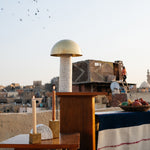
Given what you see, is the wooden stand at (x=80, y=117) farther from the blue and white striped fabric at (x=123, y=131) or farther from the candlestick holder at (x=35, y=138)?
the candlestick holder at (x=35, y=138)

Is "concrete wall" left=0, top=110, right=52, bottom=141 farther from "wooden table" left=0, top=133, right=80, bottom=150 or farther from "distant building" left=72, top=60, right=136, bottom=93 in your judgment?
"distant building" left=72, top=60, right=136, bottom=93

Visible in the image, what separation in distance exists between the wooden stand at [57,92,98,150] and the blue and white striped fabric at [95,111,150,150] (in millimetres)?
443

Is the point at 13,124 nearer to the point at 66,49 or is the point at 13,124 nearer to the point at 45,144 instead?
the point at 66,49

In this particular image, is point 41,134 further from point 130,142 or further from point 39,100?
point 39,100

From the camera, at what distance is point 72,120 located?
10.5 feet

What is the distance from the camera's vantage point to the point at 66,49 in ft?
10.8

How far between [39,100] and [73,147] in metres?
41.4

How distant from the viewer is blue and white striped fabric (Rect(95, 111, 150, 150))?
3646mm

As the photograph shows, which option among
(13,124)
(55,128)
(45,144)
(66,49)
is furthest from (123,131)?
(13,124)

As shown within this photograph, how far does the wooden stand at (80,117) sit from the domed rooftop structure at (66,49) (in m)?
0.61

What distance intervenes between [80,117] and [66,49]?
96 cm

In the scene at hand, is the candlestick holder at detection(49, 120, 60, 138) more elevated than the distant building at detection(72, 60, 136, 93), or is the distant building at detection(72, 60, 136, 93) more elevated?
the distant building at detection(72, 60, 136, 93)

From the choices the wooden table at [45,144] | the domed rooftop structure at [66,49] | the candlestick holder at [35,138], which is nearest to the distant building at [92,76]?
the domed rooftop structure at [66,49]

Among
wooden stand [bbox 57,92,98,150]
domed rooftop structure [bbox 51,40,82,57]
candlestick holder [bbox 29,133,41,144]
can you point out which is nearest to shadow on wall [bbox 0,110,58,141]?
wooden stand [bbox 57,92,98,150]
